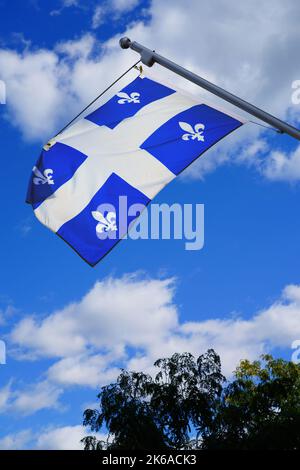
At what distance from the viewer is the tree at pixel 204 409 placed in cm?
3381

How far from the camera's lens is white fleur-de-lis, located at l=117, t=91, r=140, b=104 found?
870cm

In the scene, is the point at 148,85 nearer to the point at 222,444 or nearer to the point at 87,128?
the point at 87,128

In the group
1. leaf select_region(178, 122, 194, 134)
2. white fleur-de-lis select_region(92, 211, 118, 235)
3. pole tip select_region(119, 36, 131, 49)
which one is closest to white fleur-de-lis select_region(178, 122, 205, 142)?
leaf select_region(178, 122, 194, 134)

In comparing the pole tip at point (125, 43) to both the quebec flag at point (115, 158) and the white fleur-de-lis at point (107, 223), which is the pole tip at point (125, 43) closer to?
the quebec flag at point (115, 158)

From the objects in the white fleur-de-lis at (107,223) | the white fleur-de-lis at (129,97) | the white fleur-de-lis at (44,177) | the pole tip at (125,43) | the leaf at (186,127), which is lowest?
the white fleur-de-lis at (107,223)

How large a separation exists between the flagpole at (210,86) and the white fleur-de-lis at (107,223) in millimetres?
1981

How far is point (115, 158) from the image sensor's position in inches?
332

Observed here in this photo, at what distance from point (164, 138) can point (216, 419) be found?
3025 cm

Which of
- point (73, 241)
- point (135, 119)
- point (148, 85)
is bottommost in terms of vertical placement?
point (73, 241)

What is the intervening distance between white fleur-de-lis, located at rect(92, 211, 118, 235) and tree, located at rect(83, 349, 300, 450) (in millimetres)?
27714

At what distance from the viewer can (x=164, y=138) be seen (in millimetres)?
8375

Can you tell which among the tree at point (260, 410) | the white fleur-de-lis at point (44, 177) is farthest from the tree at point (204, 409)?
the white fleur-de-lis at point (44, 177)

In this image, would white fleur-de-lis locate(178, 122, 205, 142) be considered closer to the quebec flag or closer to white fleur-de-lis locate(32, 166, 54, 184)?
the quebec flag

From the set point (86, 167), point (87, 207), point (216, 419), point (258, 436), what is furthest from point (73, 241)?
point (216, 419)
